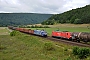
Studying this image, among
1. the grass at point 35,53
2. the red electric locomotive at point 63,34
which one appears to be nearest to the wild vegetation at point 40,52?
the grass at point 35,53

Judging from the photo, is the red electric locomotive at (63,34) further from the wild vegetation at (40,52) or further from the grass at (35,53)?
the wild vegetation at (40,52)

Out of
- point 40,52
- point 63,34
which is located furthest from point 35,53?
point 63,34

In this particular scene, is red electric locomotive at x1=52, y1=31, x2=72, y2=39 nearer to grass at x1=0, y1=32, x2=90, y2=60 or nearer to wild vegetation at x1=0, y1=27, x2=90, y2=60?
grass at x1=0, y1=32, x2=90, y2=60

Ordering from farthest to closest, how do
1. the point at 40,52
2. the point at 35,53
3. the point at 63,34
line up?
the point at 63,34 < the point at 40,52 < the point at 35,53

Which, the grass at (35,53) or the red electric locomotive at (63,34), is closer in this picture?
the grass at (35,53)

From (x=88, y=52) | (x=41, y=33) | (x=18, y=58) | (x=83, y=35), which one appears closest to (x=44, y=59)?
(x=18, y=58)

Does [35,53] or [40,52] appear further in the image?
[40,52]

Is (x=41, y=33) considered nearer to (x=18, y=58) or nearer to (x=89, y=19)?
(x=18, y=58)

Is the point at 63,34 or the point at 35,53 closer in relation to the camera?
the point at 35,53

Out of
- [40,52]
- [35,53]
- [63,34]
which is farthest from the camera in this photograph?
[63,34]

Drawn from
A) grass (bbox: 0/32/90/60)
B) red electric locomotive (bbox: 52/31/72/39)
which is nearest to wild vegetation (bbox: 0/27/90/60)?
grass (bbox: 0/32/90/60)

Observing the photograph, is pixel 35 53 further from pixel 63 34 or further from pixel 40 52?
pixel 63 34

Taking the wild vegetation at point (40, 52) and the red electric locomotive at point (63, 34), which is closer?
the wild vegetation at point (40, 52)

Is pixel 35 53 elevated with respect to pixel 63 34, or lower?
lower
